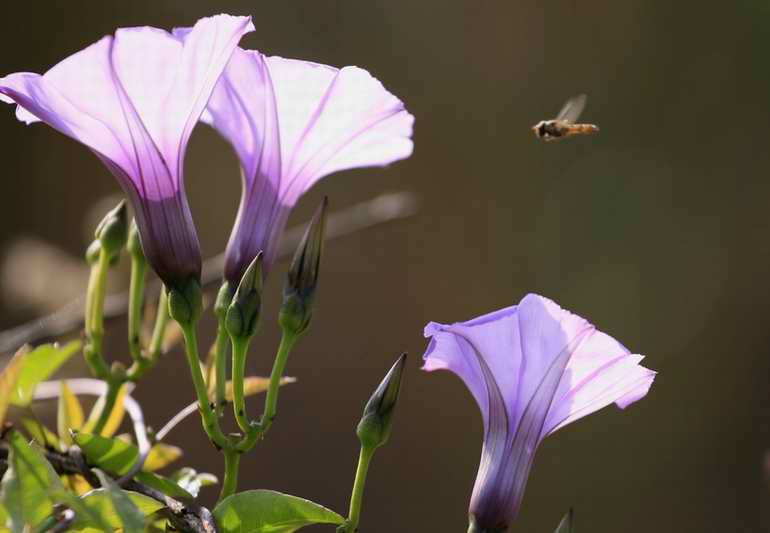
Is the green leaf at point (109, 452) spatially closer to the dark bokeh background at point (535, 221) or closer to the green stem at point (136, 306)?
the green stem at point (136, 306)

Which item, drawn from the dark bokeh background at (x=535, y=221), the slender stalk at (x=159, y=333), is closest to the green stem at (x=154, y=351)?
the slender stalk at (x=159, y=333)

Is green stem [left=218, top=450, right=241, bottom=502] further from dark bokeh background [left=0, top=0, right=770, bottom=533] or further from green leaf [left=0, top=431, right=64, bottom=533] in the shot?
dark bokeh background [left=0, top=0, right=770, bottom=533]

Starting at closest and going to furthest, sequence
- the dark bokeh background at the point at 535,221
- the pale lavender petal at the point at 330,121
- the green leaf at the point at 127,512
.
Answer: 1. the green leaf at the point at 127,512
2. the pale lavender petal at the point at 330,121
3. the dark bokeh background at the point at 535,221

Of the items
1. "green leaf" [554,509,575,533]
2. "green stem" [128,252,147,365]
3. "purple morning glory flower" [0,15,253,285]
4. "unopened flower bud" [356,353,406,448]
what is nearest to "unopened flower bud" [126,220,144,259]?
"green stem" [128,252,147,365]

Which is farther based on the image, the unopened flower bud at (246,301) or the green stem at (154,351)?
the green stem at (154,351)

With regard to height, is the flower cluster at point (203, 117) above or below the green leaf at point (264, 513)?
above

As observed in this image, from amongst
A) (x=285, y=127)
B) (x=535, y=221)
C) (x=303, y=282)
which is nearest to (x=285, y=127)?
(x=285, y=127)
